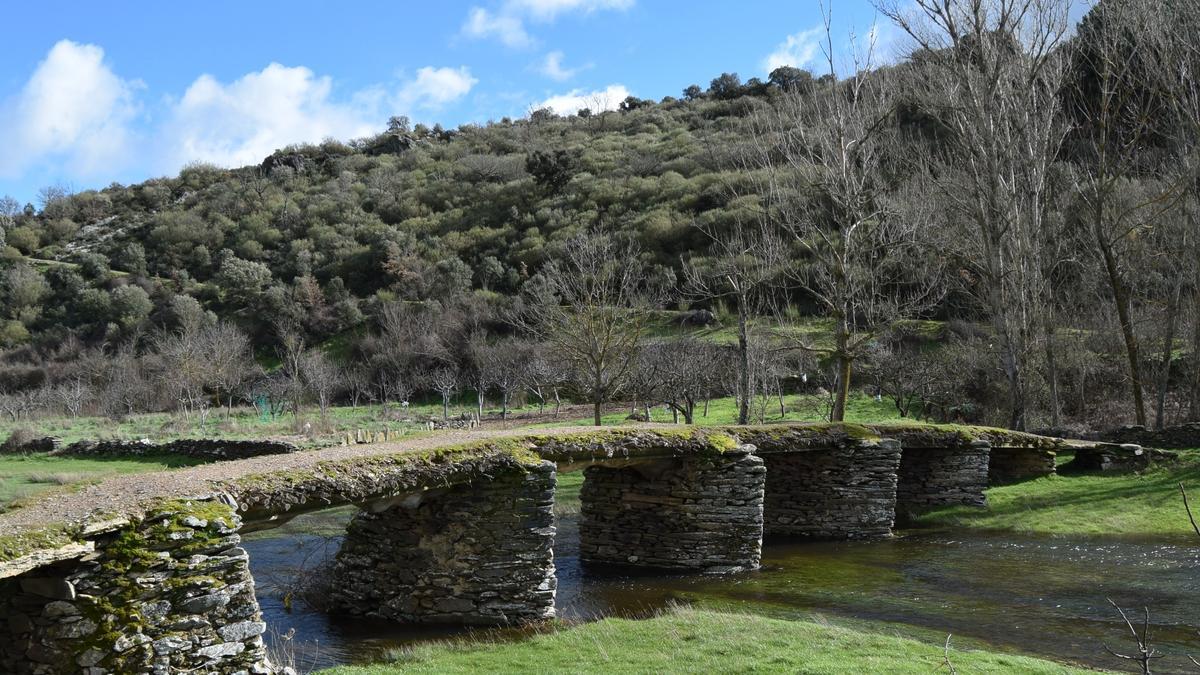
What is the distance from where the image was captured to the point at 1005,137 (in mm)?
27922

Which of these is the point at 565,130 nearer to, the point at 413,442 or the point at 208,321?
the point at 208,321

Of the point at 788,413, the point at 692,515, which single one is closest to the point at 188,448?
the point at 788,413

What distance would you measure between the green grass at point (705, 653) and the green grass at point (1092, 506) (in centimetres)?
1068

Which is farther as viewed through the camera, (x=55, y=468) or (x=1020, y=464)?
(x=55, y=468)

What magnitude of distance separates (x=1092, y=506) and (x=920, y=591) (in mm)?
9122

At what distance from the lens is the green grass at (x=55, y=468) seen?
82.5 feet

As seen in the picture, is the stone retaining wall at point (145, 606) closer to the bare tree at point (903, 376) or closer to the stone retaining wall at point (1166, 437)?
the stone retaining wall at point (1166, 437)

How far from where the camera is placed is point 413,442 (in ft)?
46.7

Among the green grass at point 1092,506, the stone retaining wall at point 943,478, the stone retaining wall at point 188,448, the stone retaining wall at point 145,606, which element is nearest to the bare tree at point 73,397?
the stone retaining wall at point 188,448

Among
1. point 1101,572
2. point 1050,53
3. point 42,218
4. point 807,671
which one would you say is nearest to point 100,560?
point 807,671

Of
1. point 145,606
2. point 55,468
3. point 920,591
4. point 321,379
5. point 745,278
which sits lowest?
point 920,591

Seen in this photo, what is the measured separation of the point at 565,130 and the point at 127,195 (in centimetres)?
5718

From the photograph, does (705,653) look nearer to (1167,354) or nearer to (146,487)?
(146,487)

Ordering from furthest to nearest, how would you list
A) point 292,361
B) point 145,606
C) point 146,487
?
point 292,361, point 146,487, point 145,606
